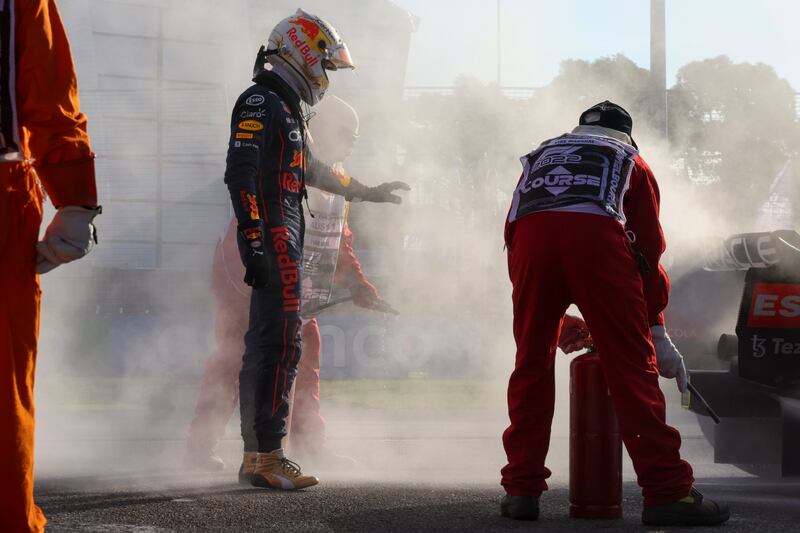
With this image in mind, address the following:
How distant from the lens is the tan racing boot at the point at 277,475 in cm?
446

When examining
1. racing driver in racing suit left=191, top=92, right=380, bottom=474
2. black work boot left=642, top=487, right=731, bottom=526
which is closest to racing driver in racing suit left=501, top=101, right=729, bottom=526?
black work boot left=642, top=487, right=731, bottom=526

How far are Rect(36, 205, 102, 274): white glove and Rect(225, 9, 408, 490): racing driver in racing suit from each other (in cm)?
181

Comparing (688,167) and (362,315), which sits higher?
(688,167)

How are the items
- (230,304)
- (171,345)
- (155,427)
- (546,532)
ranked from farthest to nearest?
(171,345), (155,427), (230,304), (546,532)

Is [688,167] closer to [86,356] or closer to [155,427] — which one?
[155,427]

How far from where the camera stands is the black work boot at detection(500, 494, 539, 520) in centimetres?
380

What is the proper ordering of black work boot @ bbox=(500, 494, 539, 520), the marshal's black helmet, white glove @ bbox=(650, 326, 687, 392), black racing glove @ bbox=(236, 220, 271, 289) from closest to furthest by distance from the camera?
black work boot @ bbox=(500, 494, 539, 520), white glove @ bbox=(650, 326, 687, 392), the marshal's black helmet, black racing glove @ bbox=(236, 220, 271, 289)

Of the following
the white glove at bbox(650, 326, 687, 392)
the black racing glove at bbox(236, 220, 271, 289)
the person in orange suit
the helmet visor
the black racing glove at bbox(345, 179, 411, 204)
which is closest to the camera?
the person in orange suit

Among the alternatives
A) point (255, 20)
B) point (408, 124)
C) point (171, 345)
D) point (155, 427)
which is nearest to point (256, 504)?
→ point (155, 427)

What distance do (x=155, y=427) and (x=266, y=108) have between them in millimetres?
4656

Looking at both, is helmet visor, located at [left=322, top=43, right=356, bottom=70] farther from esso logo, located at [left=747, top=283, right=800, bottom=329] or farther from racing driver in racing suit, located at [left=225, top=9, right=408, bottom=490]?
esso logo, located at [left=747, top=283, right=800, bottom=329]

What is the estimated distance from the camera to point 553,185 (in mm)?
3883

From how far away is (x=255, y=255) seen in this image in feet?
14.5

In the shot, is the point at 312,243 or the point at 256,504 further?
the point at 312,243
